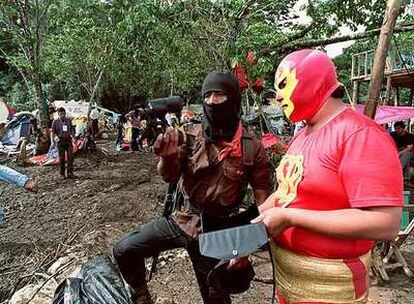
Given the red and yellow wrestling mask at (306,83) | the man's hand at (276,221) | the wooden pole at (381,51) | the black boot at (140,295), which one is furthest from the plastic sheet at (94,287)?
the wooden pole at (381,51)

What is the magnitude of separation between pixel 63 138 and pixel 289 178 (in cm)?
945

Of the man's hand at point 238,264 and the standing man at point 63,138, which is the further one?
the standing man at point 63,138

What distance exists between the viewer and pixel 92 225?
598 cm

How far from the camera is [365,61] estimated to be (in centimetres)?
1291

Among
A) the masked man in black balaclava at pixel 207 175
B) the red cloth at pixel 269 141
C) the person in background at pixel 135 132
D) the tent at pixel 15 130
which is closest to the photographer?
the masked man in black balaclava at pixel 207 175

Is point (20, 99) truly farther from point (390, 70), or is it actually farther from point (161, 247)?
point (161, 247)

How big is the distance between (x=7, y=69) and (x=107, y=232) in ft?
88.1

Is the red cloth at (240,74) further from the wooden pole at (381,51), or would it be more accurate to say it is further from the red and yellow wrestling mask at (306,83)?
the red and yellow wrestling mask at (306,83)

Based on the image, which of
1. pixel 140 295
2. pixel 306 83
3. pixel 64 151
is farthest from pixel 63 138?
pixel 306 83

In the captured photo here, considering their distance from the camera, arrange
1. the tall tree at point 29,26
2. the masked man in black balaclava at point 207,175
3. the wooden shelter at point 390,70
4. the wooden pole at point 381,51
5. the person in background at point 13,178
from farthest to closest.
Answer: the tall tree at point 29,26, the wooden shelter at point 390,70, the person in background at point 13,178, the wooden pole at point 381,51, the masked man in black balaclava at point 207,175

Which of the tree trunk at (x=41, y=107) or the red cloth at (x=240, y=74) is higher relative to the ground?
the red cloth at (x=240, y=74)

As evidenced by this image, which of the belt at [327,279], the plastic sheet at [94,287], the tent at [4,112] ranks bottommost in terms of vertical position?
the tent at [4,112]

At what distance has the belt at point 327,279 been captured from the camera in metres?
1.43

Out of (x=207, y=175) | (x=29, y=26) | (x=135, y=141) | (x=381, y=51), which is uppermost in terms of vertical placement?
(x=29, y=26)
